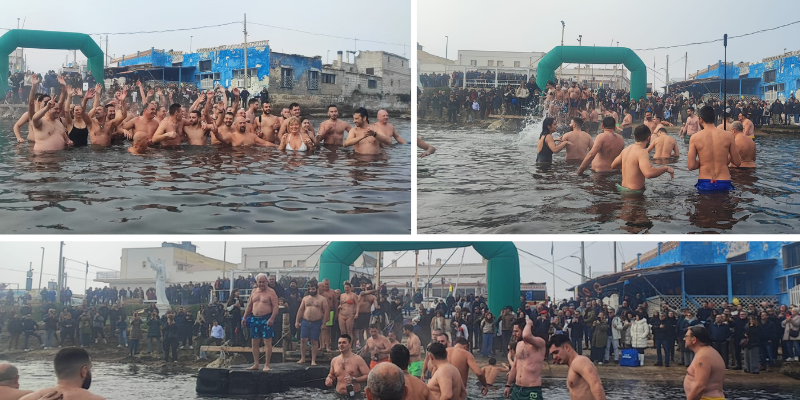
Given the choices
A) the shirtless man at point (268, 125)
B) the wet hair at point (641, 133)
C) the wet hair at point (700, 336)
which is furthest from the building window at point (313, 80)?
the wet hair at point (700, 336)

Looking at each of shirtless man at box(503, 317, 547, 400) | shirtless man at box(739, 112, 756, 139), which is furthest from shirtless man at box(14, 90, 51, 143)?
shirtless man at box(739, 112, 756, 139)

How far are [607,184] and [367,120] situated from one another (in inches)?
127

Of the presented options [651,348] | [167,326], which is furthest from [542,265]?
[167,326]

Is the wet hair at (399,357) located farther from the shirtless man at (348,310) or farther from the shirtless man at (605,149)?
the shirtless man at (605,149)

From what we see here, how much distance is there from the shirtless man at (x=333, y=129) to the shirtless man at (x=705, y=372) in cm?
540

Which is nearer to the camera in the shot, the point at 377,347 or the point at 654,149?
the point at 377,347

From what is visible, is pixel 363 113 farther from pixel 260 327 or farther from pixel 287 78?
pixel 260 327

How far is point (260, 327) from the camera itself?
8023mm

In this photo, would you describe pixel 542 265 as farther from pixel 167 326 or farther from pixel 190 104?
pixel 190 104

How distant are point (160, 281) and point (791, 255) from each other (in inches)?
313

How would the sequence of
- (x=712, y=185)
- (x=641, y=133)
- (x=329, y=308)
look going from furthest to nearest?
(x=329, y=308), (x=712, y=185), (x=641, y=133)

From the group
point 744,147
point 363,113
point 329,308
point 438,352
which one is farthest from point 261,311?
point 744,147

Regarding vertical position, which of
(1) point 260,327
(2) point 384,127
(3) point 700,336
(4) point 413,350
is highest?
(2) point 384,127

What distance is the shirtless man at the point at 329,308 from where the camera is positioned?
8058mm
